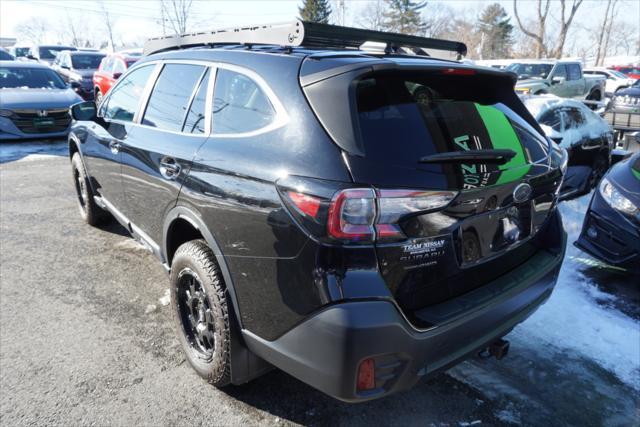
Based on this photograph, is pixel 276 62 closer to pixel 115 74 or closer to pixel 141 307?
pixel 141 307

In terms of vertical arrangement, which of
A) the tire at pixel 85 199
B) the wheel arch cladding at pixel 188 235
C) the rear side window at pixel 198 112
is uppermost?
the rear side window at pixel 198 112

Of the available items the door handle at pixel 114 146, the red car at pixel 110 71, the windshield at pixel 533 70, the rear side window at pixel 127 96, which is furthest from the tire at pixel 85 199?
the windshield at pixel 533 70

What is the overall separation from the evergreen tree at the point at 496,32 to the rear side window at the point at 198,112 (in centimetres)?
7019

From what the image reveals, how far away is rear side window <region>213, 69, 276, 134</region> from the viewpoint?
225 centimetres

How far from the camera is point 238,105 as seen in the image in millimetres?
2420

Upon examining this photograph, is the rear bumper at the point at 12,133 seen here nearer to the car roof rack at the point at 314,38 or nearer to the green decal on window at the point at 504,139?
the car roof rack at the point at 314,38

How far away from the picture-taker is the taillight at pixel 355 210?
1.80 metres

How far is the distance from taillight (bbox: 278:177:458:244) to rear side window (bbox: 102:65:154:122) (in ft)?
7.45

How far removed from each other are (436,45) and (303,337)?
2247 mm

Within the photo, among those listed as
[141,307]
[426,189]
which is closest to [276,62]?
[426,189]

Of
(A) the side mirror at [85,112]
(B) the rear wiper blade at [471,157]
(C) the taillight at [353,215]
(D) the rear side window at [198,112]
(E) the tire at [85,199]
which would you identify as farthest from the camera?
(E) the tire at [85,199]

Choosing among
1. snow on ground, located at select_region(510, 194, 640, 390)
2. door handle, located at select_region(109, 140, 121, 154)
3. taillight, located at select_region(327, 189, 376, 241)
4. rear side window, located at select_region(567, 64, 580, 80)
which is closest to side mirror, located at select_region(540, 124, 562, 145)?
snow on ground, located at select_region(510, 194, 640, 390)

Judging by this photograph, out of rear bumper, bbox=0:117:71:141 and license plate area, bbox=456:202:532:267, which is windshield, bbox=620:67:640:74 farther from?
license plate area, bbox=456:202:532:267

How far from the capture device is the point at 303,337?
194 cm
